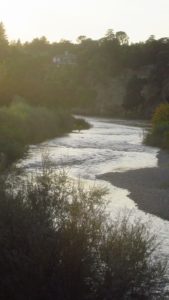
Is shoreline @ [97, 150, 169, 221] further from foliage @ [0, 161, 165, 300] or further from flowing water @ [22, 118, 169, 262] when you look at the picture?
foliage @ [0, 161, 165, 300]

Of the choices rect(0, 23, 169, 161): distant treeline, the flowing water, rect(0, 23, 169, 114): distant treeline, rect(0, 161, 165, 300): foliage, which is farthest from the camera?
rect(0, 23, 169, 114): distant treeline

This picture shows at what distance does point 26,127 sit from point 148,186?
22.7m

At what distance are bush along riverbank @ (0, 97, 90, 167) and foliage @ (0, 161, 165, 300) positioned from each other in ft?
69.1

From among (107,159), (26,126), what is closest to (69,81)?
(26,126)

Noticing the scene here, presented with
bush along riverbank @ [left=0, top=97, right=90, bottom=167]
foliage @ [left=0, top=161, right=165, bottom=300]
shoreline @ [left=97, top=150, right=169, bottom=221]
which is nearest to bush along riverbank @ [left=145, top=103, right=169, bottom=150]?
bush along riverbank @ [left=0, top=97, right=90, bottom=167]

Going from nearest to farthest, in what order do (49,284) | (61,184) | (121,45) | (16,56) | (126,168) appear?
(49,284) < (61,184) < (126,168) < (16,56) < (121,45)

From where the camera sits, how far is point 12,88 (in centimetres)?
7838

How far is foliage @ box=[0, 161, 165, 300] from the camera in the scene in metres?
7.95

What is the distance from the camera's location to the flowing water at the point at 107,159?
18841 mm

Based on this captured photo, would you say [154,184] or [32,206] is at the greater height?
[32,206]

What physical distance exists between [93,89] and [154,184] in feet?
377

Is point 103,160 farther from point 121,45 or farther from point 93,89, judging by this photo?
point 121,45

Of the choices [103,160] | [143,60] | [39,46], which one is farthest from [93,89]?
[103,160]

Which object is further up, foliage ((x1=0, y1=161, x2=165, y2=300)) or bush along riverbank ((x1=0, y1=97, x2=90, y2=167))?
foliage ((x1=0, y1=161, x2=165, y2=300))
